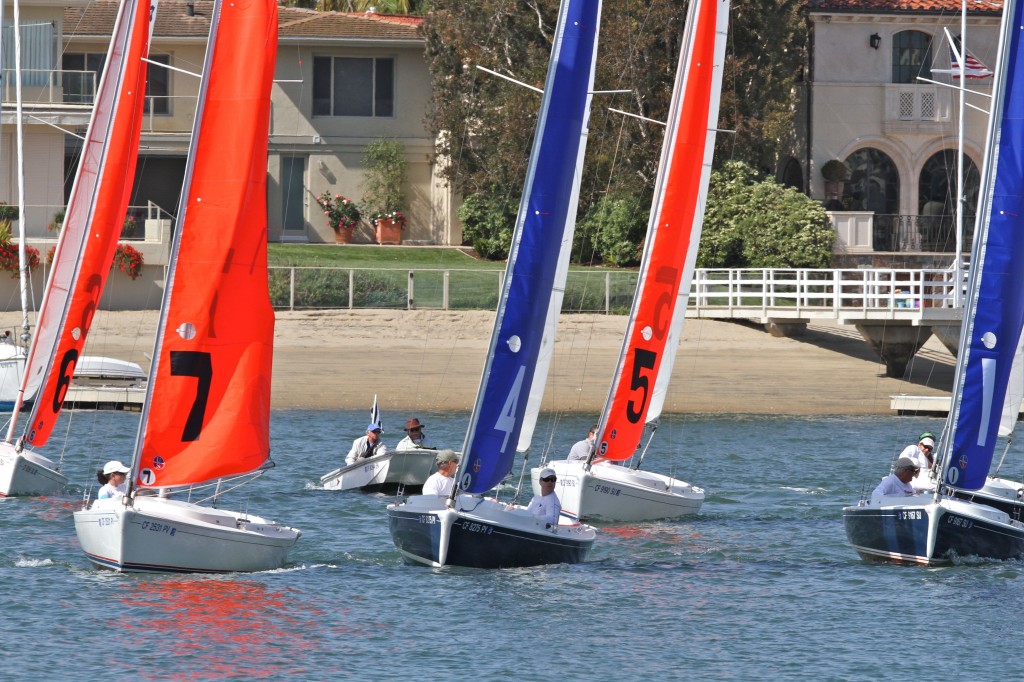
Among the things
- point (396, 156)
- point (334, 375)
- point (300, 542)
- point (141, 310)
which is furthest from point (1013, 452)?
point (396, 156)

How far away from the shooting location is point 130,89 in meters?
26.3

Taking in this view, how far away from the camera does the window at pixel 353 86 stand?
53.7 m

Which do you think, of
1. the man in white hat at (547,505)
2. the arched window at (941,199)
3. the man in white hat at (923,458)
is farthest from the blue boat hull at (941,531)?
the arched window at (941,199)

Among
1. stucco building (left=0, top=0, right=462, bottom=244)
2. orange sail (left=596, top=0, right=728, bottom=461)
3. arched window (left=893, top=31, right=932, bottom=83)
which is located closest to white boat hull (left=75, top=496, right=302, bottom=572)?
orange sail (left=596, top=0, right=728, bottom=461)

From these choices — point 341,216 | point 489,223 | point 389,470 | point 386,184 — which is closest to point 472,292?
point 489,223

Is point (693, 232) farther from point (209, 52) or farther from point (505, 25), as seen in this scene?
point (505, 25)

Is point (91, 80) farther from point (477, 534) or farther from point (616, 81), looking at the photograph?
point (477, 534)

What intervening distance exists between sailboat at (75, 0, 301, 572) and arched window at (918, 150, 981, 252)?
3604cm

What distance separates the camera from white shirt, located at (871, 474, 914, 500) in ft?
70.4

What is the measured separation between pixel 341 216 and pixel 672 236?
27380 mm

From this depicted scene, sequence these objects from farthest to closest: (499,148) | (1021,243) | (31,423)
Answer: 1. (499,148)
2. (31,423)
3. (1021,243)

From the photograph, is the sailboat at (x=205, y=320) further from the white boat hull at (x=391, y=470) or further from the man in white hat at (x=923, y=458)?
the man in white hat at (x=923, y=458)

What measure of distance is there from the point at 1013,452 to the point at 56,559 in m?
20.7

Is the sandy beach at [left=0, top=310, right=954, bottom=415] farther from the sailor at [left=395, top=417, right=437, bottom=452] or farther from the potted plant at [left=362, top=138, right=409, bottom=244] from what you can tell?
the potted plant at [left=362, top=138, right=409, bottom=244]
